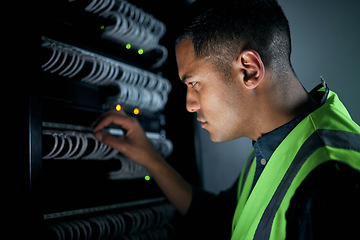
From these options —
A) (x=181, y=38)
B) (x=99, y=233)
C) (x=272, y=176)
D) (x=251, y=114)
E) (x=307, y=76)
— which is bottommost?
(x=99, y=233)

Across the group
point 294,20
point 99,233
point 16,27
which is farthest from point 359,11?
point 99,233

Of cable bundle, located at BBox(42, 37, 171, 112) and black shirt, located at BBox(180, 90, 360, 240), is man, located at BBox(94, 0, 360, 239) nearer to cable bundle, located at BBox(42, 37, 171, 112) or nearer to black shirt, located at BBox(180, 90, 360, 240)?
black shirt, located at BBox(180, 90, 360, 240)

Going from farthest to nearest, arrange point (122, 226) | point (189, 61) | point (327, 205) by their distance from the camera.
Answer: point (122, 226)
point (189, 61)
point (327, 205)

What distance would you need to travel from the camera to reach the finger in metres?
1.42

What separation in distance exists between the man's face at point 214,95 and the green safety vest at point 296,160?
220mm

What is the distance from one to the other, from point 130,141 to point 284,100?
79cm

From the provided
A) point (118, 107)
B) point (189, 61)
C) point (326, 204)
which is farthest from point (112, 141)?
point (326, 204)

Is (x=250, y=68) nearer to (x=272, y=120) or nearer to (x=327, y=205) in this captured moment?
(x=272, y=120)

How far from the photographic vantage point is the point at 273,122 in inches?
45.5

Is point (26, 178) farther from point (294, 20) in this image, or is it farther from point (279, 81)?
point (294, 20)

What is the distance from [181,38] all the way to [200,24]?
0.11 metres

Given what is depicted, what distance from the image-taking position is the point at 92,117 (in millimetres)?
1498

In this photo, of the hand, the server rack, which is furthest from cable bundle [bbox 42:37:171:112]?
the hand

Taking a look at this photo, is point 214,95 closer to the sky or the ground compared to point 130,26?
closer to the ground
